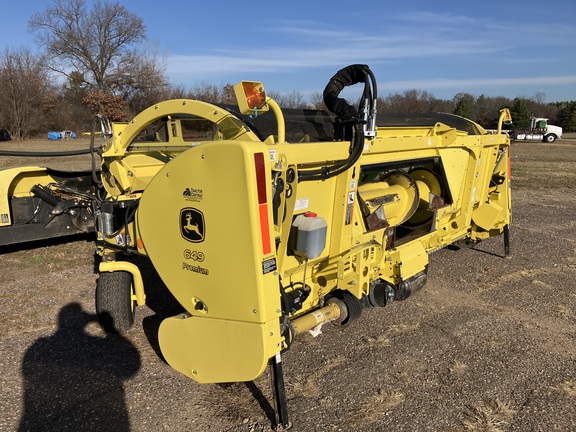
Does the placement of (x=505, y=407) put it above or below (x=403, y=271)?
below

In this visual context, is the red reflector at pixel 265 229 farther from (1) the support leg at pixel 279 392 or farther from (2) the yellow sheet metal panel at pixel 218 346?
(1) the support leg at pixel 279 392

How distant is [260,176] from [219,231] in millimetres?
353

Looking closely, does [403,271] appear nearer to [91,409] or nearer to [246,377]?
[246,377]

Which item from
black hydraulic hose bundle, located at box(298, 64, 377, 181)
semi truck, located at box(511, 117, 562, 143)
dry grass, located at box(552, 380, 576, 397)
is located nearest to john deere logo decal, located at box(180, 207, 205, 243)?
black hydraulic hose bundle, located at box(298, 64, 377, 181)

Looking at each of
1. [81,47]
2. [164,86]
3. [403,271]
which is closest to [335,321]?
[403,271]

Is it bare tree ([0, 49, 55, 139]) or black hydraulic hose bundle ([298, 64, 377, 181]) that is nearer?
black hydraulic hose bundle ([298, 64, 377, 181])

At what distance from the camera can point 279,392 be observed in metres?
2.44

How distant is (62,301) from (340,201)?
9.41ft

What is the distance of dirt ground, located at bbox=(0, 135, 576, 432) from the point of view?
8.60 feet

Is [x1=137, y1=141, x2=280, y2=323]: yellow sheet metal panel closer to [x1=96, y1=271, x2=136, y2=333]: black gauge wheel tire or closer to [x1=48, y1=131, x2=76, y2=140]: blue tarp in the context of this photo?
[x1=96, y1=271, x2=136, y2=333]: black gauge wheel tire

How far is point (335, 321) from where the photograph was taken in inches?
129

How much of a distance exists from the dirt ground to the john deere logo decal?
1.07 meters

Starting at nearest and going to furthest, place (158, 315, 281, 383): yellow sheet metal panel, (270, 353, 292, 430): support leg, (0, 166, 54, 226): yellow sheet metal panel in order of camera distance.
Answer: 1. (158, 315, 281, 383): yellow sheet metal panel
2. (270, 353, 292, 430): support leg
3. (0, 166, 54, 226): yellow sheet metal panel

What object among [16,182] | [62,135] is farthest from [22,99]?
[16,182]
